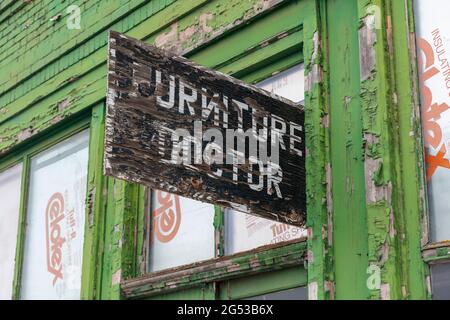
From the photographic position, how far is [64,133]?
23.4 feet

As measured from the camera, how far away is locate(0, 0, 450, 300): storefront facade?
447 centimetres

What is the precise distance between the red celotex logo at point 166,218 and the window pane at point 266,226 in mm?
559

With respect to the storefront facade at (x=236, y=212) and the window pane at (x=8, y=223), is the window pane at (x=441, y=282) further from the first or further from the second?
the window pane at (x=8, y=223)

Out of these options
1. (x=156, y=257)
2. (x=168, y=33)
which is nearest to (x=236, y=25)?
(x=168, y=33)

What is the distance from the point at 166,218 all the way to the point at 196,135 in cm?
188

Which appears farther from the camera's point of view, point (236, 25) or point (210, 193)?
point (236, 25)

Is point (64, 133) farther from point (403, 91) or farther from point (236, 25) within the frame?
point (403, 91)

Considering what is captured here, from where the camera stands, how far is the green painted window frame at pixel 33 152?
667 cm

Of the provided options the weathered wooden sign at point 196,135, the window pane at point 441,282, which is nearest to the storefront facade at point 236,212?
the window pane at point 441,282

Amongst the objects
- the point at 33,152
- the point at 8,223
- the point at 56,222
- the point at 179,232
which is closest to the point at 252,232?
the point at 179,232

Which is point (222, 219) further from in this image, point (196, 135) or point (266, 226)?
point (196, 135)

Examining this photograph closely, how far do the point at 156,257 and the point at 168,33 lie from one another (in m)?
1.67
